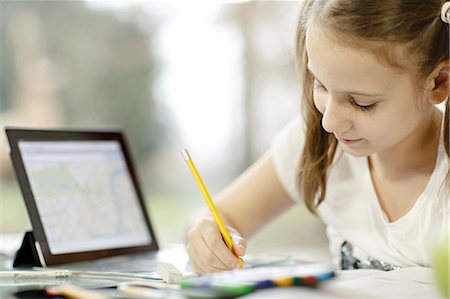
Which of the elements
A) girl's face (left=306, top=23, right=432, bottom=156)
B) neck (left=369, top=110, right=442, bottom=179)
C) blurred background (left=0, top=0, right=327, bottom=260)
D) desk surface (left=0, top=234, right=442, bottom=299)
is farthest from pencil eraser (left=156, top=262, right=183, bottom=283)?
blurred background (left=0, top=0, right=327, bottom=260)

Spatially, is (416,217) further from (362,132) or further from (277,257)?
(277,257)

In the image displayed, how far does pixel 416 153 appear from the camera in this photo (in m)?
1.03

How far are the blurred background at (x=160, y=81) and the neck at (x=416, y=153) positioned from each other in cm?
168

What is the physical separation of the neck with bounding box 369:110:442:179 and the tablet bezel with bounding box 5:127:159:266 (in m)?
0.46

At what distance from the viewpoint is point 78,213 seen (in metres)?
1.15

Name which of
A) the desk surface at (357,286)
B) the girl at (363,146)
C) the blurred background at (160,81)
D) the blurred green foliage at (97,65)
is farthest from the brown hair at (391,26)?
the blurred green foliage at (97,65)

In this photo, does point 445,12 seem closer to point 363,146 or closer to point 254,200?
point 363,146

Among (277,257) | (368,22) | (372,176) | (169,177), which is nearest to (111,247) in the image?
(277,257)

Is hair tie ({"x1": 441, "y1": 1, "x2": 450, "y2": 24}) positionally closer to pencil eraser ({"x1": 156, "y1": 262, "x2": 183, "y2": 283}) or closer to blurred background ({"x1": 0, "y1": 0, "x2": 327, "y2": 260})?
pencil eraser ({"x1": 156, "y1": 262, "x2": 183, "y2": 283})

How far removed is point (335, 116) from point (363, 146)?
0.08 metres

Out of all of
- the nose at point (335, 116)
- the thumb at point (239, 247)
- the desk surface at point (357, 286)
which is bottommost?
the desk surface at point (357, 286)

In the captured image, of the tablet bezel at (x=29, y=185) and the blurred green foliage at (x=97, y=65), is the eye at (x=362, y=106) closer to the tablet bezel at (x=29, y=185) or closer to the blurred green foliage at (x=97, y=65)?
the tablet bezel at (x=29, y=185)

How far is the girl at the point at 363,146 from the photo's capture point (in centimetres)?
84

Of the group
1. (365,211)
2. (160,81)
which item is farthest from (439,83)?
(160,81)
